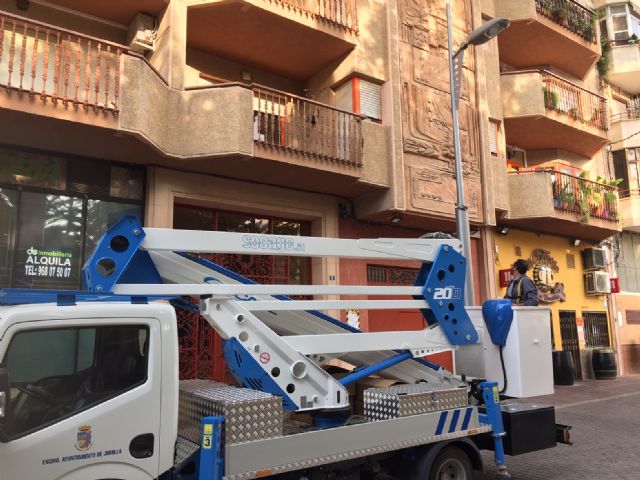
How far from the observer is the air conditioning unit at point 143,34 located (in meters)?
11.2

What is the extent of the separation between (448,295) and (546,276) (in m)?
13.5

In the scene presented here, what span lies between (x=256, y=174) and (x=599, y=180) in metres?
13.4

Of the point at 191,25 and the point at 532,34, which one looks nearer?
the point at 191,25

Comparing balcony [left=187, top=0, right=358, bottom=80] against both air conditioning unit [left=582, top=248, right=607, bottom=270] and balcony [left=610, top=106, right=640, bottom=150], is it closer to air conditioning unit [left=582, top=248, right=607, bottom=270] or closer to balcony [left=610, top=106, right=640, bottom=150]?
air conditioning unit [left=582, top=248, right=607, bottom=270]

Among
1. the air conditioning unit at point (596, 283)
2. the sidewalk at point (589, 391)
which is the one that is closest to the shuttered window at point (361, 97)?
the sidewalk at point (589, 391)

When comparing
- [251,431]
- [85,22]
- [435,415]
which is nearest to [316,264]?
[85,22]

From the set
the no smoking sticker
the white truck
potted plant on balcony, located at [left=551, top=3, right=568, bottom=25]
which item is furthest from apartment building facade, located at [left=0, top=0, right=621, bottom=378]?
the no smoking sticker

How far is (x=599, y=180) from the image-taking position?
19469 mm

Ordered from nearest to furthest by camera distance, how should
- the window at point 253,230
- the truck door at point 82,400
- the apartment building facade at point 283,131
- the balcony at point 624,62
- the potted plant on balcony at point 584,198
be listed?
1. the truck door at point 82,400
2. the apartment building facade at point 283,131
3. the window at point 253,230
4. the potted plant on balcony at point 584,198
5. the balcony at point 624,62

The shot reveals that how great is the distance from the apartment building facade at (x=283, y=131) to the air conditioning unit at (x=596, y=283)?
123cm

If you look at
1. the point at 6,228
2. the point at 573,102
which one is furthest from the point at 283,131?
the point at 573,102

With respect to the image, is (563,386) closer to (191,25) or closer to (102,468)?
(191,25)

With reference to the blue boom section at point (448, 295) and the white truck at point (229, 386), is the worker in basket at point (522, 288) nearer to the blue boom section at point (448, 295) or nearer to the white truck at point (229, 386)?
the white truck at point (229, 386)

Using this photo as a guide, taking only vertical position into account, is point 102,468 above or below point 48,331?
below
